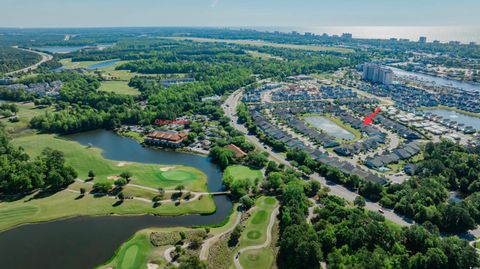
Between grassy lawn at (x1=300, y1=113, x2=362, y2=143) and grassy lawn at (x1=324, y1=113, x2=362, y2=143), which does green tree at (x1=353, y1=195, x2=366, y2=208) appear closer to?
grassy lawn at (x1=300, y1=113, x2=362, y2=143)

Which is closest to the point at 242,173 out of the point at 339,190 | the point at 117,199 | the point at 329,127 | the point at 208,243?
the point at 339,190

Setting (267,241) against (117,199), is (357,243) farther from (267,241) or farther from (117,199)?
(117,199)

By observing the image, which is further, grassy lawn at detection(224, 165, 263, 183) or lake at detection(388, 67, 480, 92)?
lake at detection(388, 67, 480, 92)

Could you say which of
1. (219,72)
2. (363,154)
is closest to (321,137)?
(363,154)

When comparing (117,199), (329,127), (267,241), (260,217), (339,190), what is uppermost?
(329,127)

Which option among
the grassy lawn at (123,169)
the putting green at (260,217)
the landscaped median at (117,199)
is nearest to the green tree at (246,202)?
the putting green at (260,217)

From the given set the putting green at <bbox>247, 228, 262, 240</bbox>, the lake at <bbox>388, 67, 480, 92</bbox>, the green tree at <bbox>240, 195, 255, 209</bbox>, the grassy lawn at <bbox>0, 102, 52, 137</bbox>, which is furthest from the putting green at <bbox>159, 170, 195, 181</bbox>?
the lake at <bbox>388, 67, 480, 92</bbox>
